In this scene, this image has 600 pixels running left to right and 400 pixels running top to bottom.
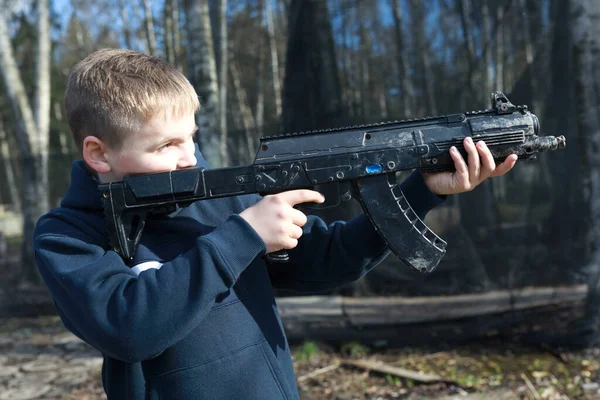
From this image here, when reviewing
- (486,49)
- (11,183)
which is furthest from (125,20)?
(486,49)

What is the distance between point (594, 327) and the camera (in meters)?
3.78

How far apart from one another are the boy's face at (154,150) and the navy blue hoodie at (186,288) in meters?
0.11

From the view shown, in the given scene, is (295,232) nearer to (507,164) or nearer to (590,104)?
(507,164)

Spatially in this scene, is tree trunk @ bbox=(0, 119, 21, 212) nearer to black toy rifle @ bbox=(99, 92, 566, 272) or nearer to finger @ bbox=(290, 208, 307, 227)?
black toy rifle @ bbox=(99, 92, 566, 272)

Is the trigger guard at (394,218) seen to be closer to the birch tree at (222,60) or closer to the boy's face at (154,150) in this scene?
the boy's face at (154,150)

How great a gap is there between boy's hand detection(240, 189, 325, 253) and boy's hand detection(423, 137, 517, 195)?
1.74 feet

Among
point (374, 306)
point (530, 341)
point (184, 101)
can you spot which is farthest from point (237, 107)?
point (184, 101)

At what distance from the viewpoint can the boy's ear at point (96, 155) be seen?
1484mm

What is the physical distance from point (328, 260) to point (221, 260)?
1.89 feet

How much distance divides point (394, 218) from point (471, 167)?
0.29 m

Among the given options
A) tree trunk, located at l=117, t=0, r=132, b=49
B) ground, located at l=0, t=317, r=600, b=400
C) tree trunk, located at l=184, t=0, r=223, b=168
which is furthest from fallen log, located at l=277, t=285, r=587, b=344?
tree trunk, located at l=117, t=0, r=132, b=49

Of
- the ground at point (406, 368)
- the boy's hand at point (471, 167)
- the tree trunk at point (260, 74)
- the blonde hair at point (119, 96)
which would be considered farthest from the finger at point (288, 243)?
the tree trunk at point (260, 74)

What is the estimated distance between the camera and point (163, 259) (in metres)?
1.50

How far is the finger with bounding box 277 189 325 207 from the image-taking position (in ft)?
4.93
